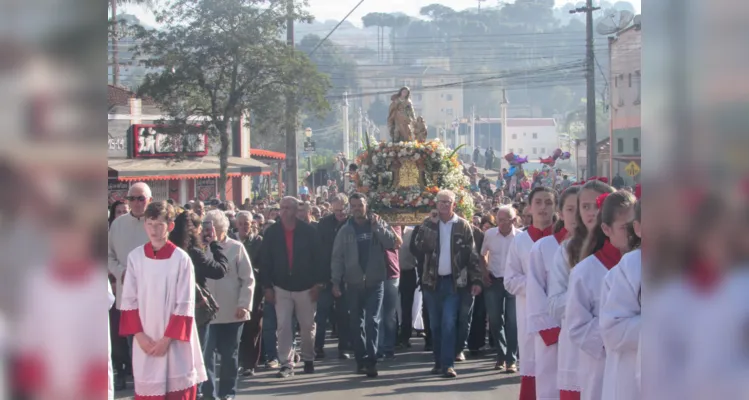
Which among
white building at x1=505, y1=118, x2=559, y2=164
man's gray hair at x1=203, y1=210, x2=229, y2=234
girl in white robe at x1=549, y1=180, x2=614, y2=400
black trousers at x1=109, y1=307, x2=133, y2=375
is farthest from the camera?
white building at x1=505, y1=118, x2=559, y2=164

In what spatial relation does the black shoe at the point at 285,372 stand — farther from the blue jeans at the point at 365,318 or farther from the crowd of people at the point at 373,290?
the blue jeans at the point at 365,318

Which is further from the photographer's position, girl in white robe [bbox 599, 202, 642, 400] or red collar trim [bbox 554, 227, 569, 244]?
red collar trim [bbox 554, 227, 569, 244]

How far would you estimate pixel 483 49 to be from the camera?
622ft

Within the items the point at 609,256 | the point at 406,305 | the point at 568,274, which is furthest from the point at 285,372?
the point at 609,256

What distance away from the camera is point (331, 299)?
11.4 m

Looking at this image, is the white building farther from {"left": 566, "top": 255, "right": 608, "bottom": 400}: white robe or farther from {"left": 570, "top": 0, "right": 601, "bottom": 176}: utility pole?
{"left": 566, "top": 255, "right": 608, "bottom": 400}: white robe

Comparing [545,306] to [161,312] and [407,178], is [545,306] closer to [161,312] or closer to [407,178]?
[161,312]

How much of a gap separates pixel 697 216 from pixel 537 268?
14.9ft

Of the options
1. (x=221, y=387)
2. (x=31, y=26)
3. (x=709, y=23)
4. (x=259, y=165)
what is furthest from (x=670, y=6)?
(x=259, y=165)

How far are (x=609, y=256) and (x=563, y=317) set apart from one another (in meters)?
0.78

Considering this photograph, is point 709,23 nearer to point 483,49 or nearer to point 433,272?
point 433,272

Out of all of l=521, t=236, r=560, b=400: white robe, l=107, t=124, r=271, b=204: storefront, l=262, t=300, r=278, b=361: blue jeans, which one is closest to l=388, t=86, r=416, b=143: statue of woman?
l=262, t=300, r=278, b=361: blue jeans

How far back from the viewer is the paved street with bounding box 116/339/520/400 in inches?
351

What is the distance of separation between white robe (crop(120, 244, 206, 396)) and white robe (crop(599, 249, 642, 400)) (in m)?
2.59
